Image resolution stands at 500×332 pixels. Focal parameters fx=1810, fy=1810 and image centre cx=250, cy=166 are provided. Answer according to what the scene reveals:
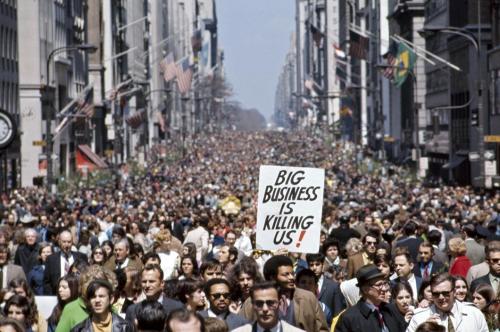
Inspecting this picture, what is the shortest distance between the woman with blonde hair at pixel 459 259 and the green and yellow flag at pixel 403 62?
164 ft

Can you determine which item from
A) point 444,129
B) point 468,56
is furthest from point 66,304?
point 444,129

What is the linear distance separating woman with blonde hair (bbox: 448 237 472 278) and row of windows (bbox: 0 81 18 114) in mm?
53641

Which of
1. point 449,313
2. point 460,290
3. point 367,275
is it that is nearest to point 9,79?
point 460,290

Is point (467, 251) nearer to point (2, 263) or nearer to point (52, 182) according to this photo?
point (2, 263)

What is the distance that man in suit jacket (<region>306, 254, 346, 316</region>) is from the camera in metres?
16.0

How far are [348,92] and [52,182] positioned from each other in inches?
3800

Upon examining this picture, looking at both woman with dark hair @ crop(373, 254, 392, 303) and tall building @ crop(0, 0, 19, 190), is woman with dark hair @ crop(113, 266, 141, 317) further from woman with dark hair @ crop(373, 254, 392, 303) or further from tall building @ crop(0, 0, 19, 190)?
tall building @ crop(0, 0, 19, 190)

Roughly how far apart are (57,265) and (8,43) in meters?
55.3

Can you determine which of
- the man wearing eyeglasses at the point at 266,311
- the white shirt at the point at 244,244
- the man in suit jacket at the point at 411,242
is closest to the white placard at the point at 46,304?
the man wearing eyeglasses at the point at 266,311

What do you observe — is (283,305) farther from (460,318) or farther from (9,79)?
(9,79)

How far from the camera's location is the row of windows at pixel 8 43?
239ft

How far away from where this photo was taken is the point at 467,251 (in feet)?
69.3

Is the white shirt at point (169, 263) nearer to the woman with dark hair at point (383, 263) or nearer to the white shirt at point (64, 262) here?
the white shirt at point (64, 262)

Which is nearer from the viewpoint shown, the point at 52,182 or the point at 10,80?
the point at 52,182
